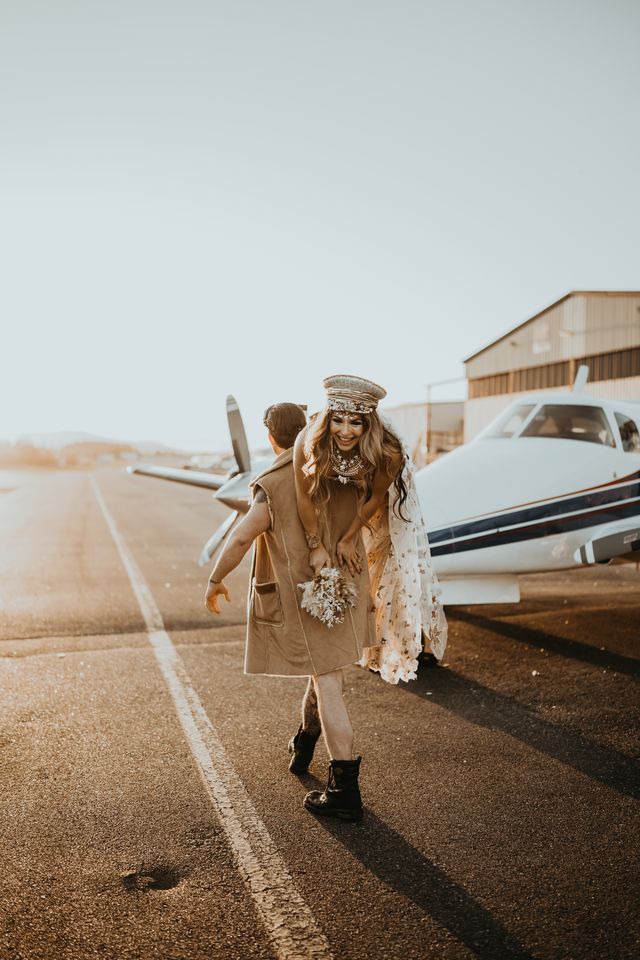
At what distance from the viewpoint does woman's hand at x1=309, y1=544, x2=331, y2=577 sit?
3447mm

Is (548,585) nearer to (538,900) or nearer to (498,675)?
(498,675)

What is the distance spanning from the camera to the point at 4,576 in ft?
33.2

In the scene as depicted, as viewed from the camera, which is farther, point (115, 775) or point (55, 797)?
point (115, 775)

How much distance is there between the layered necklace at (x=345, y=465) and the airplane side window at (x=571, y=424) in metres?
4.22

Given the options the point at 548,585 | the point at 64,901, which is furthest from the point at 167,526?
the point at 64,901

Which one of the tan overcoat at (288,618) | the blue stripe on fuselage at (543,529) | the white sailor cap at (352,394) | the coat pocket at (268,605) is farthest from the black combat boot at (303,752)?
the blue stripe on fuselage at (543,529)

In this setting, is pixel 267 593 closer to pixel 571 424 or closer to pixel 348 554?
pixel 348 554

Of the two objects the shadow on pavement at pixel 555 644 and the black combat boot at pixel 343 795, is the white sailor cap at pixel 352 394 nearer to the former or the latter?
the black combat boot at pixel 343 795

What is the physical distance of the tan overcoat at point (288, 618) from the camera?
3.43 m

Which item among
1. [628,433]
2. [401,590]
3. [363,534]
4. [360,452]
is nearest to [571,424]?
[628,433]

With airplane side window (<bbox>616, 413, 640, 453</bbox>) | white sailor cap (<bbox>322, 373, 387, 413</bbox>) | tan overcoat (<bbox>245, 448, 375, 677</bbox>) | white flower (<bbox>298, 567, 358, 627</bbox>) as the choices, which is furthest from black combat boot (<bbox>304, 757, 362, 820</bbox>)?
airplane side window (<bbox>616, 413, 640, 453</bbox>)

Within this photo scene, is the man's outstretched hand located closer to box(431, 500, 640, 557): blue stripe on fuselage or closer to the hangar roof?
box(431, 500, 640, 557): blue stripe on fuselage

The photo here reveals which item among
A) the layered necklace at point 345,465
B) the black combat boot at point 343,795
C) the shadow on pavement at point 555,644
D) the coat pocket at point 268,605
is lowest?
the shadow on pavement at point 555,644

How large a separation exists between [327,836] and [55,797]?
137 centimetres
